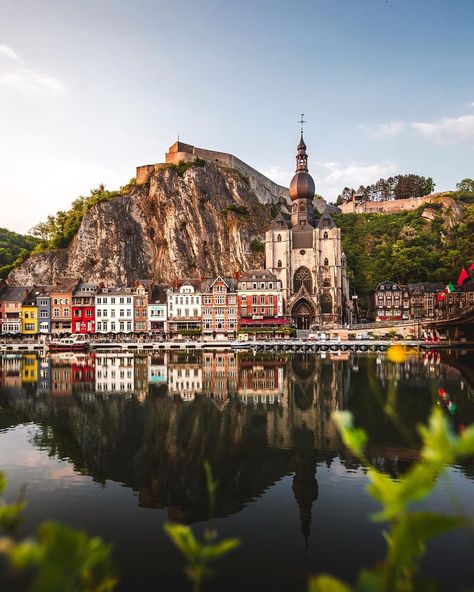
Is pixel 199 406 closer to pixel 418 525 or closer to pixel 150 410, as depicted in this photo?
pixel 150 410

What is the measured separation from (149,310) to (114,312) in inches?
223

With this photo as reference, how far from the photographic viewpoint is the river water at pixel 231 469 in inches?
364

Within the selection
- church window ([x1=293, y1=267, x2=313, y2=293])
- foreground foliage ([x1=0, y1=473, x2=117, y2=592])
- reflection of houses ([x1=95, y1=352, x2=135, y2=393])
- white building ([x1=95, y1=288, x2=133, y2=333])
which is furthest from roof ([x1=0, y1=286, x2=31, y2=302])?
foreground foliage ([x1=0, y1=473, x2=117, y2=592])

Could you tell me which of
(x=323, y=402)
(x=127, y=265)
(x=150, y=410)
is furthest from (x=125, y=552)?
(x=127, y=265)

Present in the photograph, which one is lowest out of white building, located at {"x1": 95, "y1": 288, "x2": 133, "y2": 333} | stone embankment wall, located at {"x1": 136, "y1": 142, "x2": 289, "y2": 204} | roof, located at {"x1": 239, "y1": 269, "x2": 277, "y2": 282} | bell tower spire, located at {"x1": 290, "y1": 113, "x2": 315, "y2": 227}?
white building, located at {"x1": 95, "y1": 288, "x2": 133, "y2": 333}

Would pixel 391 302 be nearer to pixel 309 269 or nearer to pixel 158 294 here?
pixel 309 269

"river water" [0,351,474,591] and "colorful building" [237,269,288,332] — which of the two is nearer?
"river water" [0,351,474,591]

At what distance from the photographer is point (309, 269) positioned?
3305 inches

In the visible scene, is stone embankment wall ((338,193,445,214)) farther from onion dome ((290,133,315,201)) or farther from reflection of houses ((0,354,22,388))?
reflection of houses ((0,354,22,388))

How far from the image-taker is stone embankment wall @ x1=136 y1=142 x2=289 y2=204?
105 m

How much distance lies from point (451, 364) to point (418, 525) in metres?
44.6

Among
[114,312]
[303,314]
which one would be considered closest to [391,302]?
[303,314]

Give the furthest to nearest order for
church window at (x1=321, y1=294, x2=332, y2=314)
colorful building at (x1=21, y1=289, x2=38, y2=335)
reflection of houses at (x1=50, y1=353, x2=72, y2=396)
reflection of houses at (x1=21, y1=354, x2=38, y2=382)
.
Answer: church window at (x1=321, y1=294, x2=332, y2=314) → colorful building at (x1=21, y1=289, x2=38, y2=335) → reflection of houses at (x1=21, y1=354, x2=38, y2=382) → reflection of houses at (x1=50, y1=353, x2=72, y2=396)

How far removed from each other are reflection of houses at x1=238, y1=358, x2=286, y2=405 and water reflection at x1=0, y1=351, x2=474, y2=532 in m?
0.11
